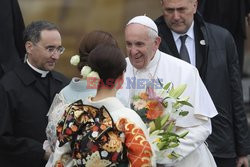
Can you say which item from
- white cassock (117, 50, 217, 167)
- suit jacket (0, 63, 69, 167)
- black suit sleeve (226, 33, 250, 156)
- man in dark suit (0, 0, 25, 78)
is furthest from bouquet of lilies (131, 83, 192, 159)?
man in dark suit (0, 0, 25, 78)

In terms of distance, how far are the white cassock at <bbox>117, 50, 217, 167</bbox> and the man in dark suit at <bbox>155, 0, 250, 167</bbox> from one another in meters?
0.69

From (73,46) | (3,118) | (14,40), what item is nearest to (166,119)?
(3,118)

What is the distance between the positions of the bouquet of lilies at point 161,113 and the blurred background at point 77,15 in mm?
4349

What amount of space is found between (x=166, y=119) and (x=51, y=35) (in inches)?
55.7

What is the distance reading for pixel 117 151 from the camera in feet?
15.1

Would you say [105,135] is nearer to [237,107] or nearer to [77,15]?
[237,107]

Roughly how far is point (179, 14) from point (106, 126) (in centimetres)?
215

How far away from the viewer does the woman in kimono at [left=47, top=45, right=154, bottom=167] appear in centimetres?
459

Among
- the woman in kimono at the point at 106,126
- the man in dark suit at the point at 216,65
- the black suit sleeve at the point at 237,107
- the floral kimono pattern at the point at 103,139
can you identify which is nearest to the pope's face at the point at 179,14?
the man in dark suit at the point at 216,65

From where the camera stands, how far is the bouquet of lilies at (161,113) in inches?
197

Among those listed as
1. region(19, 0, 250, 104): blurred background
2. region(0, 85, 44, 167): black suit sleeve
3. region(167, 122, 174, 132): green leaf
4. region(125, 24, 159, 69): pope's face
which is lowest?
region(19, 0, 250, 104): blurred background

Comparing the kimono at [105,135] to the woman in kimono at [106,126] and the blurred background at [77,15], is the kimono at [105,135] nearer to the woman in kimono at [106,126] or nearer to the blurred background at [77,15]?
the woman in kimono at [106,126]

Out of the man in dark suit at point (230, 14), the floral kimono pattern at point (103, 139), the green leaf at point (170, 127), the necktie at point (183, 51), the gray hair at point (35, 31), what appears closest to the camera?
the floral kimono pattern at point (103, 139)

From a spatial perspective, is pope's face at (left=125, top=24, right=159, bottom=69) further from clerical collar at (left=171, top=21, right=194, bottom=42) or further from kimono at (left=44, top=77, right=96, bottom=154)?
clerical collar at (left=171, top=21, right=194, bottom=42)
